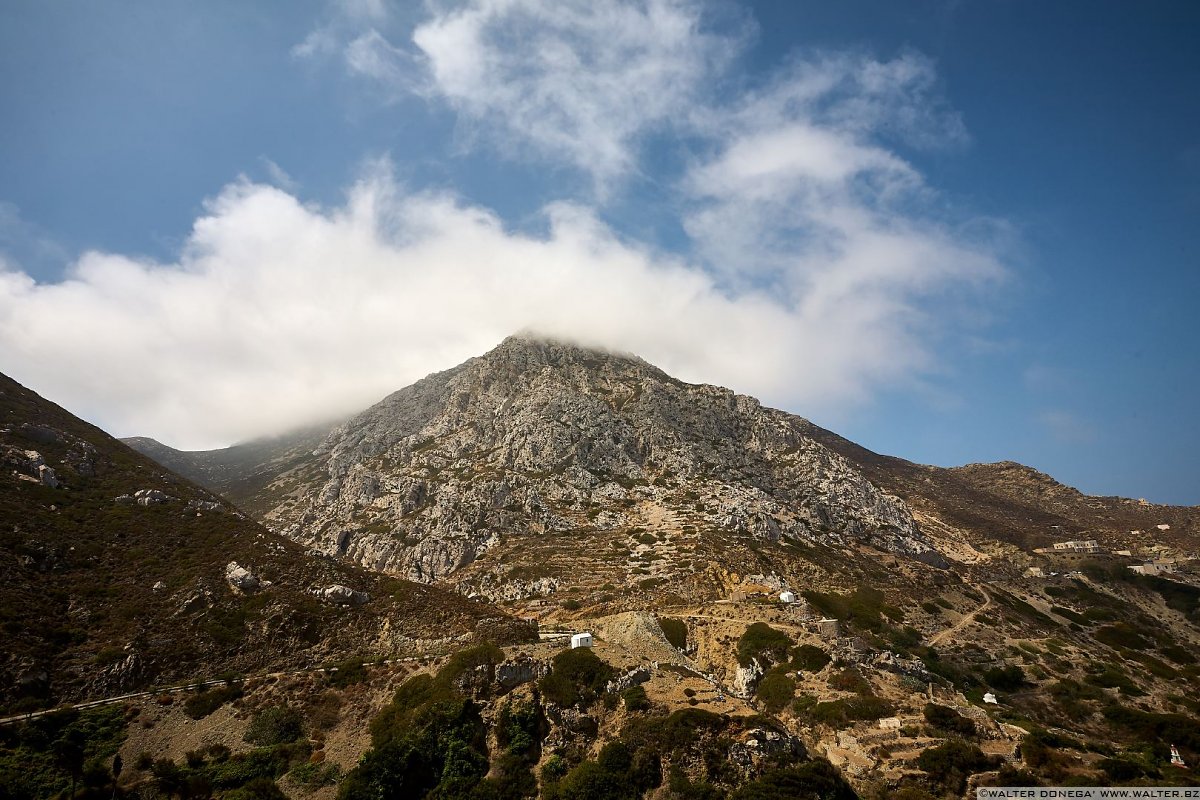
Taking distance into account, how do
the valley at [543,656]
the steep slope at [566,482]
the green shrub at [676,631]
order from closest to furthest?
the valley at [543,656] → the green shrub at [676,631] → the steep slope at [566,482]

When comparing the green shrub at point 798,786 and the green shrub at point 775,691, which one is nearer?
the green shrub at point 798,786

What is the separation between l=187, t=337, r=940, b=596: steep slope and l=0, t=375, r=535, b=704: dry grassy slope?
42.3m

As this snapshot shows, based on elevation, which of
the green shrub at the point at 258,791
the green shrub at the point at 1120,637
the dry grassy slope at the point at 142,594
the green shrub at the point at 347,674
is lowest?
the green shrub at the point at 258,791

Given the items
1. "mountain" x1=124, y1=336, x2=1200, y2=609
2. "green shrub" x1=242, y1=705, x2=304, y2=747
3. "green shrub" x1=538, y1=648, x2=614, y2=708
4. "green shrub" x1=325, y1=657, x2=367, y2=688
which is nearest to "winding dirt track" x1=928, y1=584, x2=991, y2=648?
"mountain" x1=124, y1=336, x2=1200, y2=609

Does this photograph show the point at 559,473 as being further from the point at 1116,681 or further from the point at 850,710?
the point at 1116,681

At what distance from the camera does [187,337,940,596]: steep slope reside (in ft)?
350

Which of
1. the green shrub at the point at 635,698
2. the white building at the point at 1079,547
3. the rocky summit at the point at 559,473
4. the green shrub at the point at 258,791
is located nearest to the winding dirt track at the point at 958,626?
the rocky summit at the point at 559,473

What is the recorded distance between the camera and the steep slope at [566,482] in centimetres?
10662

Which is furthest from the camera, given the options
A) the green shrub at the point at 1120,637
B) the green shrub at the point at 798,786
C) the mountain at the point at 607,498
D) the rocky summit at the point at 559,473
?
the rocky summit at the point at 559,473

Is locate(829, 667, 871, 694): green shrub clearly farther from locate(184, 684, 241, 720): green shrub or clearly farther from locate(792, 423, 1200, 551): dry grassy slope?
locate(792, 423, 1200, 551): dry grassy slope

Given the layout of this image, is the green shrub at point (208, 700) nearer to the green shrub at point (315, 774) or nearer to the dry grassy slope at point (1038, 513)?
the green shrub at point (315, 774)

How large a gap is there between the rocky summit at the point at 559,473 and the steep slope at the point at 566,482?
0.49 meters

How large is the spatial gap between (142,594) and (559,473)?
319 feet

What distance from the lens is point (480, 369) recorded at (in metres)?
187
